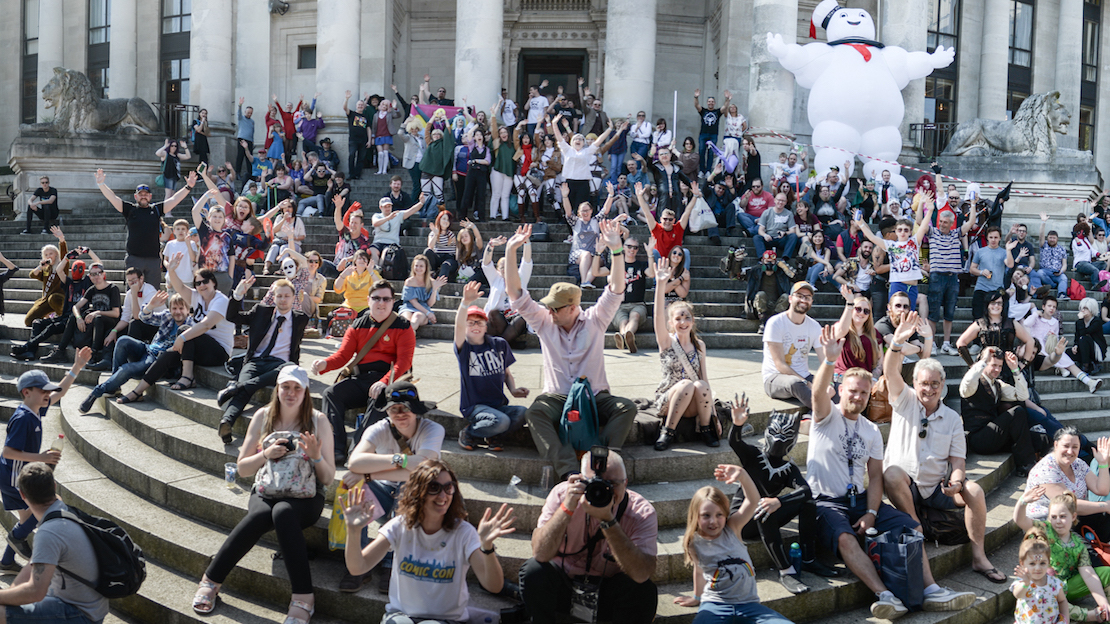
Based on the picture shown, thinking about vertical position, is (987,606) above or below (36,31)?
below

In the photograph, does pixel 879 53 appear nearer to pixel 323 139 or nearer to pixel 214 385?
pixel 323 139

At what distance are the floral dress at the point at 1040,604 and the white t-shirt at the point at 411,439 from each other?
3795 millimetres

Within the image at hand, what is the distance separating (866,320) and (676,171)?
795cm

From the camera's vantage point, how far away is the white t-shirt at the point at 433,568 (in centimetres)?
472

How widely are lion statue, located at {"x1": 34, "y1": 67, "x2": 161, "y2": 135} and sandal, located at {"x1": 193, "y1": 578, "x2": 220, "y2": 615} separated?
18533 mm

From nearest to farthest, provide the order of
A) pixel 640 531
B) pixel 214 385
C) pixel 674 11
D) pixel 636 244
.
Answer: pixel 640 531
pixel 214 385
pixel 636 244
pixel 674 11

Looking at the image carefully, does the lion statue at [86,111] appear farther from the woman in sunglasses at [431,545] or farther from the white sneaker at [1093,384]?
the white sneaker at [1093,384]

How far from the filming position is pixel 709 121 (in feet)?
57.9

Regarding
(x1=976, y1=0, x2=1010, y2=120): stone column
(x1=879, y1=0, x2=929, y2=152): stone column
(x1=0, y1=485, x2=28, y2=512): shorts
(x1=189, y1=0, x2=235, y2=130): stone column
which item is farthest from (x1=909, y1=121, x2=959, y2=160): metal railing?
(x1=0, y1=485, x2=28, y2=512): shorts

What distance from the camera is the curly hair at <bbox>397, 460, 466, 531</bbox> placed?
4.65m

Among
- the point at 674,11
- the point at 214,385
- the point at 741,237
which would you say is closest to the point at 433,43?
the point at 674,11

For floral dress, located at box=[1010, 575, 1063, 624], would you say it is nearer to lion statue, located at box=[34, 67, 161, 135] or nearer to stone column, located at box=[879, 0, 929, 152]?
stone column, located at box=[879, 0, 929, 152]

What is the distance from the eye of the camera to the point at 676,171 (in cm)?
1543

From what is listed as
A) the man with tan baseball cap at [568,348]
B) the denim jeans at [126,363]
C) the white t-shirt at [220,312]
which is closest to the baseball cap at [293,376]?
the man with tan baseball cap at [568,348]
